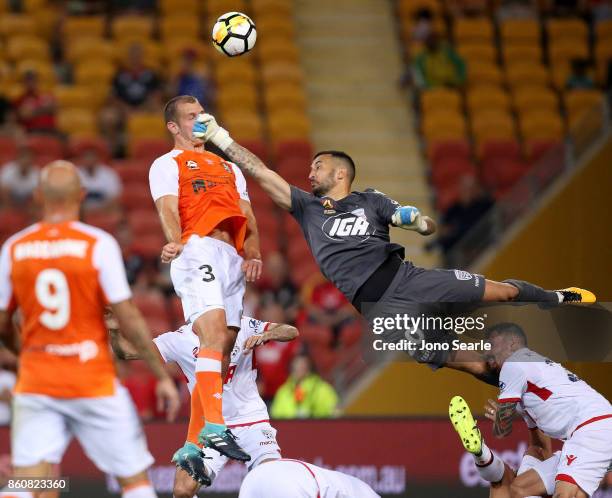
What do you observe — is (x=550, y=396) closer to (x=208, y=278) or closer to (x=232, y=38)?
(x=208, y=278)

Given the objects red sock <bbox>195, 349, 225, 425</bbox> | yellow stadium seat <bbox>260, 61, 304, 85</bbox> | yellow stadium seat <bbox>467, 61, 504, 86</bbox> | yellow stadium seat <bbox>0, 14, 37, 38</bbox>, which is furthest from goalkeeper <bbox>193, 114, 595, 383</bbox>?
yellow stadium seat <bbox>0, 14, 37, 38</bbox>

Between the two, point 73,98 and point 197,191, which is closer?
point 197,191

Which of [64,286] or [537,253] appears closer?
[64,286]

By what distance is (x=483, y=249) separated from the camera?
576 inches

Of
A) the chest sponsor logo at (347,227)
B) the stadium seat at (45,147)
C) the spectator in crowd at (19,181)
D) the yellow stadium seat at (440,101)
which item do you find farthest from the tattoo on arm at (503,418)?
the yellow stadium seat at (440,101)

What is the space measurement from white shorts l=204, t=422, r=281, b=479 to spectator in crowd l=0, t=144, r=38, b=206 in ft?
22.1

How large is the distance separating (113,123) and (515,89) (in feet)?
18.9

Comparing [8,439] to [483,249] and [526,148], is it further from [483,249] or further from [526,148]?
[526,148]

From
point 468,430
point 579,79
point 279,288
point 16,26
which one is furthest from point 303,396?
point 16,26

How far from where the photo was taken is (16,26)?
1797 cm

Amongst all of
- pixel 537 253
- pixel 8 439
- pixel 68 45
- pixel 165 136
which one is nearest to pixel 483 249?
pixel 537 253

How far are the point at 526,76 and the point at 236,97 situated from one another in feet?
13.9

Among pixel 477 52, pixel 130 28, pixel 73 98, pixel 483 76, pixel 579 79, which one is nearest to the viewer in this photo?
pixel 73 98

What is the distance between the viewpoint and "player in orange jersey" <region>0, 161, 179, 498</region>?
23.6 ft
